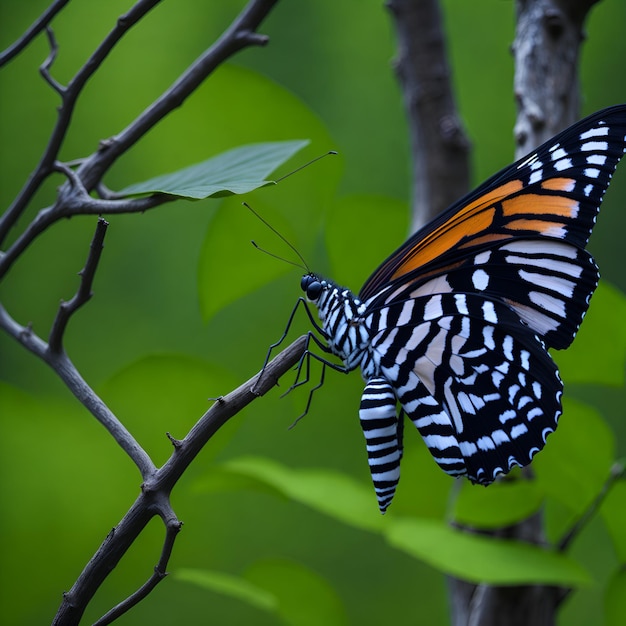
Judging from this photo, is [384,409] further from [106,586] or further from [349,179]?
[349,179]

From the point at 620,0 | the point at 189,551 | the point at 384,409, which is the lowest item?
the point at 189,551

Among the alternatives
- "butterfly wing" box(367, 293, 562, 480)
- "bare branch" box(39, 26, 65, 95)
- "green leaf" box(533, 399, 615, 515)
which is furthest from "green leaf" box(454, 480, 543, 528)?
"bare branch" box(39, 26, 65, 95)

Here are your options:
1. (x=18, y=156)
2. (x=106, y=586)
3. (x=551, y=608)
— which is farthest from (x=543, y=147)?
(x=18, y=156)

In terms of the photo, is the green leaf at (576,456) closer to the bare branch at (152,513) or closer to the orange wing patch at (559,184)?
the orange wing patch at (559,184)

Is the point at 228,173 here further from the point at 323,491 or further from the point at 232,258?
the point at 323,491

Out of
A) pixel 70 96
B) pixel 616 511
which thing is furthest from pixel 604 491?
pixel 70 96
